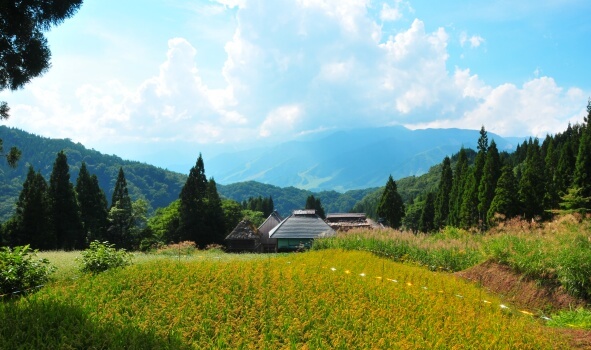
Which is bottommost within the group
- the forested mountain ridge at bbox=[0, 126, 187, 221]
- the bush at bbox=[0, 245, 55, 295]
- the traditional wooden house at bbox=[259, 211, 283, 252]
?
the traditional wooden house at bbox=[259, 211, 283, 252]

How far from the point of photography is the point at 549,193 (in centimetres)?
3953

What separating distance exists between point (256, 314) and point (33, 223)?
1283 inches

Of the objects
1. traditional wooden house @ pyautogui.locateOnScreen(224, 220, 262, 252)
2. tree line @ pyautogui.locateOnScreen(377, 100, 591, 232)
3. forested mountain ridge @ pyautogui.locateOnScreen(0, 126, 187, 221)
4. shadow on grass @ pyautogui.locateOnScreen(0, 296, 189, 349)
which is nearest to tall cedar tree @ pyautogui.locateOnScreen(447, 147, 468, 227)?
tree line @ pyautogui.locateOnScreen(377, 100, 591, 232)

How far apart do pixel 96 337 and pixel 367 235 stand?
10.6m

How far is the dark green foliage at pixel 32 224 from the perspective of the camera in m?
32.1

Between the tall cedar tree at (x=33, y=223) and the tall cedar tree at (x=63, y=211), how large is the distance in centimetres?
83

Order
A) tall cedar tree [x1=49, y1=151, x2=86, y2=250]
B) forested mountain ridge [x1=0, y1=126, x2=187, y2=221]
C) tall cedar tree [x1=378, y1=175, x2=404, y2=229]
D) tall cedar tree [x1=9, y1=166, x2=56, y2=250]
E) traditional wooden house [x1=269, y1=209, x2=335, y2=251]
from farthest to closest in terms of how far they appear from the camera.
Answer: forested mountain ridge [x1=0, y1=126, x2=187, y2=221], tall cedar tree [x1=378, y1=175, x2=404, y2=229], tall cedar tree [x1=49, y1=151, x2=86, y2=250], tall cedar tree [x1=9, y1=166, x2=56, y2=250], traditional wooden house [x1=269, y1=209, x2=335, y2=251]

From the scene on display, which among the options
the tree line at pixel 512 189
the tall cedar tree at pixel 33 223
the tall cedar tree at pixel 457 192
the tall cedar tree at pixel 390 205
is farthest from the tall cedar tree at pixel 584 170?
the tall cedar tree at pixel 33 223

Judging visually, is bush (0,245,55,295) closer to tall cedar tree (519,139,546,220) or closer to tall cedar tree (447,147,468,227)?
tall cedar tree (519,139,546,220)

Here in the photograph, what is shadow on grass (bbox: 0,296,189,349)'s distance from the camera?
5082mm

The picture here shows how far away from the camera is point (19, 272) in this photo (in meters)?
7.61

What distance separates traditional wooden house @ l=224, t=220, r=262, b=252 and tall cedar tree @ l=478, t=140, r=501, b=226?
72.7 feet

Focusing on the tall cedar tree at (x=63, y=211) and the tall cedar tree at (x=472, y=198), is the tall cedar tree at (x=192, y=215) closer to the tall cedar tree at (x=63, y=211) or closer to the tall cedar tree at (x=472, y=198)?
the tall cedar tree at (x=63, y=211)

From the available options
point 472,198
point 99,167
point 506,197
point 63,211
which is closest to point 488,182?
point 472,198
